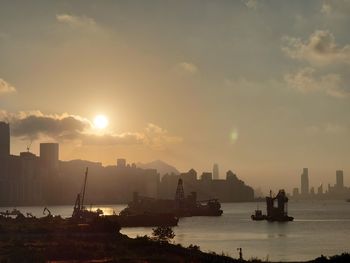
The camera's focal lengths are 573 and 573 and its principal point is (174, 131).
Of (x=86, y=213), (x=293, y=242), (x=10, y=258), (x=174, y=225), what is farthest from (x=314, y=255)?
(x=174, y=225)

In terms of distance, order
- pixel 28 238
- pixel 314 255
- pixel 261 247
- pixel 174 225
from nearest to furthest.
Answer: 1. pixel 28 238
2. pixel 314 255
3. pixel 261 247
4. pixel 174 225

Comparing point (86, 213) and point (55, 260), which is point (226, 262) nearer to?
point (55, 260)

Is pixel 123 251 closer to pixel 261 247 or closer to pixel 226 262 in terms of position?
pixel 226 262

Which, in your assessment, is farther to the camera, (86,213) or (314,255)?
(86,213)

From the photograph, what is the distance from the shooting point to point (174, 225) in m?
194

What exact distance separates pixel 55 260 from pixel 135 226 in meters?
139

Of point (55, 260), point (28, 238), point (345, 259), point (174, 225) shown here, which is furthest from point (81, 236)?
point (174, 225)

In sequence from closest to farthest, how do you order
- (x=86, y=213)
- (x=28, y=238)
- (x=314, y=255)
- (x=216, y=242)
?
(x=28, y=238)
(x=314, y=255)
(x=216, y=242)
(x=86, y=213)

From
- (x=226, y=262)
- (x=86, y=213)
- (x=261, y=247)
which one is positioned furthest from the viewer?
(x=86, y=213)

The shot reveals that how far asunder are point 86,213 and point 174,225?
4052 cm

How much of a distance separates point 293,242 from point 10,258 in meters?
80.6

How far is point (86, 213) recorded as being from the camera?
6452 inches

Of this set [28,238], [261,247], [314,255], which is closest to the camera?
[28,238]

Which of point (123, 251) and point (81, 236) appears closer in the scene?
point (123, 251)
